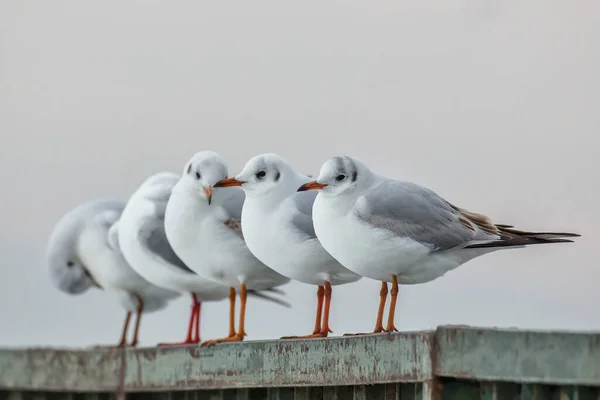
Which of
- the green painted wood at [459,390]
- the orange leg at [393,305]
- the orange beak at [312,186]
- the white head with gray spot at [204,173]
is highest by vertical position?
the white head with gray spot at [204,173]

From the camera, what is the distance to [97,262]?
15.5 meters

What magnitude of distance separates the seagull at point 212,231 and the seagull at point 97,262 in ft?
10.3

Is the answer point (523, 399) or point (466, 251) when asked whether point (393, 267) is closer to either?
point (466, 251)

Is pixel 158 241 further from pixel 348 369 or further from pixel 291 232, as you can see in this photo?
pixel 348 369

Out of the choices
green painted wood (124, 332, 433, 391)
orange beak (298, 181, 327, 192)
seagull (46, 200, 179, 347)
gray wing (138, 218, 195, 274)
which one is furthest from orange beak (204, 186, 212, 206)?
seagull (46, 200, 179, 347)

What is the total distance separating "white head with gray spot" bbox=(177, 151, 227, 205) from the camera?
11844mm

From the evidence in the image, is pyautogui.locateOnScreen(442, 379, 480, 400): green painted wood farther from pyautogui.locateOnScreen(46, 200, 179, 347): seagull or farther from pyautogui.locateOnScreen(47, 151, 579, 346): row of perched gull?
pyautogui.locateOnScreen(46, 200, 179, 347): seagull

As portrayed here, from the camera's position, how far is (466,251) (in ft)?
33.1

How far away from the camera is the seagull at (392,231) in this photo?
9789mm

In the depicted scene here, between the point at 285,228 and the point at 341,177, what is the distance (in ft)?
2.84


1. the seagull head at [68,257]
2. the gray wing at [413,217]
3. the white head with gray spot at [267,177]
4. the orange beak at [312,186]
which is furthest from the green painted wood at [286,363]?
the seagull head at [68,257]

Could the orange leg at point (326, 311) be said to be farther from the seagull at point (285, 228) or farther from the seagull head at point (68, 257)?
the seagull head at point (68, 257)

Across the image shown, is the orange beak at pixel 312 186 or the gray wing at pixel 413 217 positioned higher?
the orange beak at pixel 312 186

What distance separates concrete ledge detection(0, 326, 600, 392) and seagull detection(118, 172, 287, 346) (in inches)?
42.0
